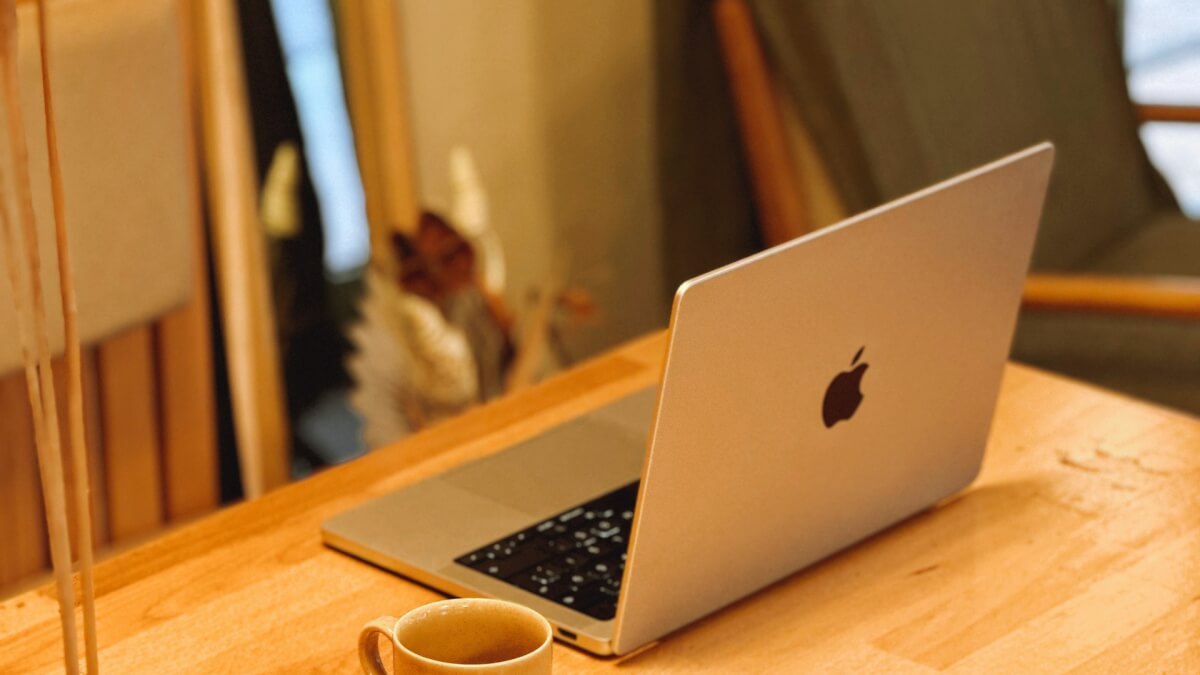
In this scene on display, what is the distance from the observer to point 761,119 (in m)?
2.21

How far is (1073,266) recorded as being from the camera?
233cm

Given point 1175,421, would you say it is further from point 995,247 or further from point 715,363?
point 715,363

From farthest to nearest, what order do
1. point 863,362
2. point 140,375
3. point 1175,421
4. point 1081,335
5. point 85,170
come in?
1. point 1081,335
2. point 140,375
3. point 85,170
4. point 1175,421
5. point 863,362

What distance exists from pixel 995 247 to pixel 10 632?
64 centimetres

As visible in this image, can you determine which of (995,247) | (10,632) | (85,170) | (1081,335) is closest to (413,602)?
(10,632)

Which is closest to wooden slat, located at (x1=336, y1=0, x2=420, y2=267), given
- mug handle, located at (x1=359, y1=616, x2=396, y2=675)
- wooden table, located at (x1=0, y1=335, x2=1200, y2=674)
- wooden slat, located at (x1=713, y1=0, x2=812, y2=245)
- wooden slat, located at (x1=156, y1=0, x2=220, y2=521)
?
wooden slat, located at (x1=713, y1=0, x2=812, y2=245)

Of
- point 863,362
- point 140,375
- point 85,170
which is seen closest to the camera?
point 863,362

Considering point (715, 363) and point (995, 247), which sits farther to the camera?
point (995, 247)

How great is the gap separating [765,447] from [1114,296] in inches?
43.3

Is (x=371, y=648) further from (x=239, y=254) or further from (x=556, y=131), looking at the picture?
(x=556, y=131)

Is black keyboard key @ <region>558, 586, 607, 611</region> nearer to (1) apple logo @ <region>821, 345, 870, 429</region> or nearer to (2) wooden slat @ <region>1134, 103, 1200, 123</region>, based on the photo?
(1) apple logo @ <region>821, 345, 870, 429</region>

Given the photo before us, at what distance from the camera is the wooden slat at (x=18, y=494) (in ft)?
4.51

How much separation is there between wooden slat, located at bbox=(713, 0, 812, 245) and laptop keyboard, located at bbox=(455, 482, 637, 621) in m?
1.23

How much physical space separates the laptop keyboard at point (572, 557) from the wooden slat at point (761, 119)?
1227 millimetres
